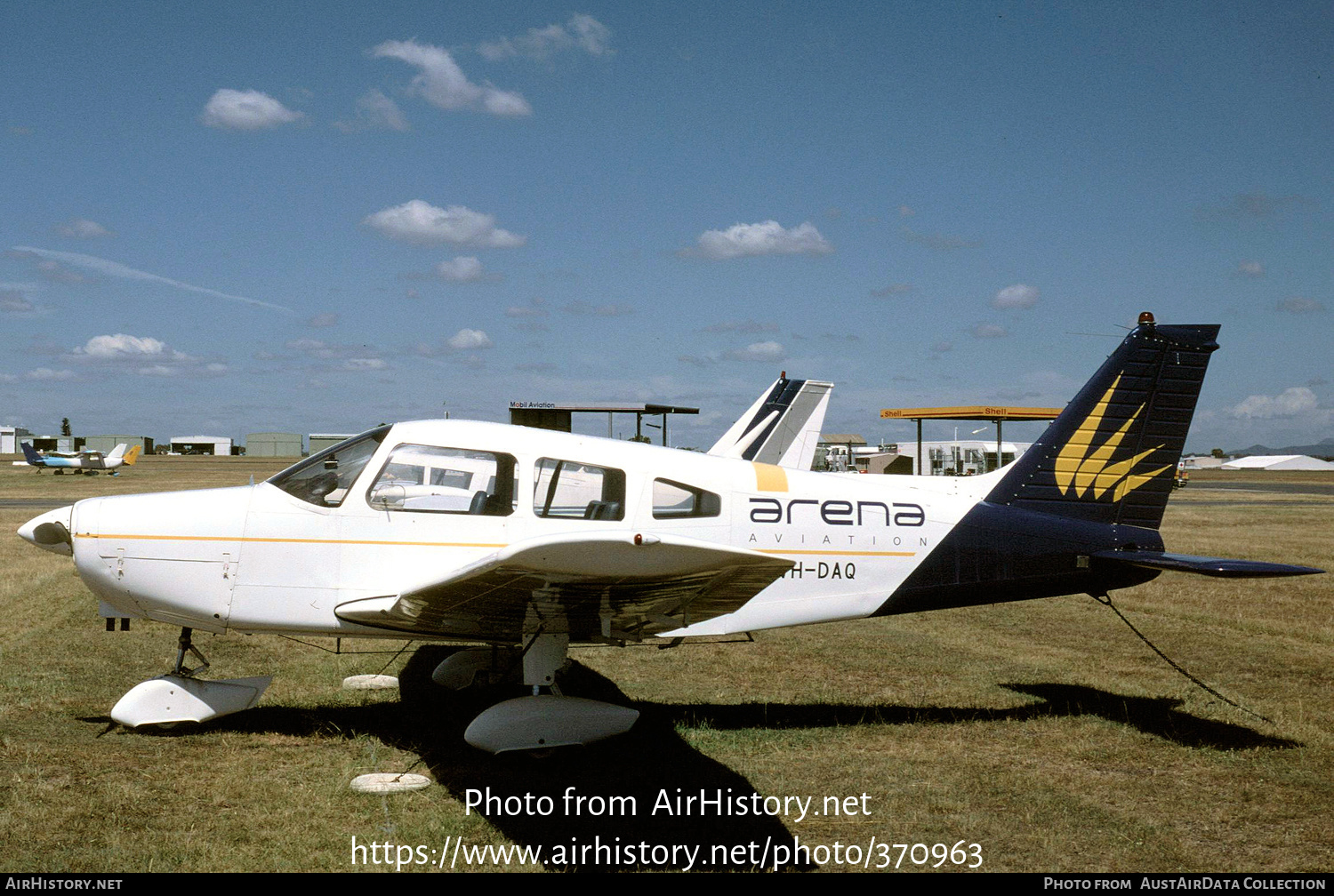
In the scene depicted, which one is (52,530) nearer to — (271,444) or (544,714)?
(544,714)

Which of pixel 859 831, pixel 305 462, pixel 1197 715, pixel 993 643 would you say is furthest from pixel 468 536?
pixel 993 643

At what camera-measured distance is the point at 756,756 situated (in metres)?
5.94

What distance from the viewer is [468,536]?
6.00m

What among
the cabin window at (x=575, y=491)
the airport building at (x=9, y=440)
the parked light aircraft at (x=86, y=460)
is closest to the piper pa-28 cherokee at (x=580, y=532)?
the cabin window at (x=575, y=491)

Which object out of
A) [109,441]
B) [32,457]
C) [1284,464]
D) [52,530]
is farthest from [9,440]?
[1284,464]

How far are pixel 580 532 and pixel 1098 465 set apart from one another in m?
4.29

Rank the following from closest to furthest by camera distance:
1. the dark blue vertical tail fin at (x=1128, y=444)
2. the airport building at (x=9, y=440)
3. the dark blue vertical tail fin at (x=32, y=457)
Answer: the dark blue vertical tail fin at (x=1128, y=444) → the dark blue vertical tail fin at (x=32, y=457) → the airport building at (x=9, y=440)

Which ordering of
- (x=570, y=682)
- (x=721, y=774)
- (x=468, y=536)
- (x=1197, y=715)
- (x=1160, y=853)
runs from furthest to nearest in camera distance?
(x=570, y=682), (x=1197, y=715), (x=468, y=536), (x=721, y=774), (x=1160, y=853)

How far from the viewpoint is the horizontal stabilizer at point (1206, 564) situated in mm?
5727

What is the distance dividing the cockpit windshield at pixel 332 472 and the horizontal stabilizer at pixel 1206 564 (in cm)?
528

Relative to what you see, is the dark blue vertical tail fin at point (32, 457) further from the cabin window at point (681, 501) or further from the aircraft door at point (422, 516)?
the cabin window at point (681, 501)

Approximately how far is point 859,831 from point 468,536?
292cm

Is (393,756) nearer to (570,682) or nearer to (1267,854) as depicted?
(570,682)

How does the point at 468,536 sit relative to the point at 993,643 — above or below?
above
